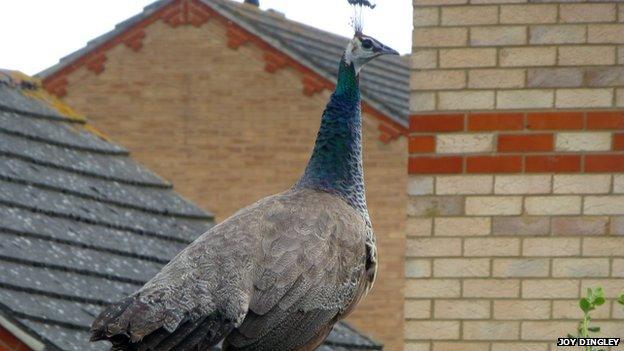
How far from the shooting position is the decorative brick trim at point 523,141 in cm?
936

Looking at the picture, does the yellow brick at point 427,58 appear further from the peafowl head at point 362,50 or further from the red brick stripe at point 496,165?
the peafowl head at point 362,50

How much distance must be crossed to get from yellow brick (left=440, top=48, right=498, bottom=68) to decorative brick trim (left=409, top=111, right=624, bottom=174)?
229 mm

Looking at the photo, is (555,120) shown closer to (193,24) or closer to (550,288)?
(550,288)

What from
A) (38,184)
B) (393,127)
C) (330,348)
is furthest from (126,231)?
(393,127)

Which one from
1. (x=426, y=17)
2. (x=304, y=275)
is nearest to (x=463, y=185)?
(x=426, y=17)

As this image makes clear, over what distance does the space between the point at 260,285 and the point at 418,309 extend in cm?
204

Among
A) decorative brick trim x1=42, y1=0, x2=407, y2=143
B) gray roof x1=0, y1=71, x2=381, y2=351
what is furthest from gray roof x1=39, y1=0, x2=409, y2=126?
gray roof x1=0, y1=71, x2=381, y2=351

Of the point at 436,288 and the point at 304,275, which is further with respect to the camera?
the point at 436,288

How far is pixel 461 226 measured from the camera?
9.45 meters

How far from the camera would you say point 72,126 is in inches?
490

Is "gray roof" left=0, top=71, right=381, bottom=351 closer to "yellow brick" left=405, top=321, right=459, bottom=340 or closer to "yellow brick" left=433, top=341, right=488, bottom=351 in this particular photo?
"yellow brick" left=405, top=321, right=459, bottom=340

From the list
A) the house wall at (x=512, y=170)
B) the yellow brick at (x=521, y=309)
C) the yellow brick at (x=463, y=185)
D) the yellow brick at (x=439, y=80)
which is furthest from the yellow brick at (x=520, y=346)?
the yellow brick at (x=439, y=80)

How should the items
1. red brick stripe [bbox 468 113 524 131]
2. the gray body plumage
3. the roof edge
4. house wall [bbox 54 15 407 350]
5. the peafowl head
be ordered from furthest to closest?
house wall [bbox 54 15 407 350]
red brick stripe [bbox 468 113 524 131]
the roof edge
the peafowl head
the gray body plumage

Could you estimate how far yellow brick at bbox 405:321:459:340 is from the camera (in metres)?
9.39
